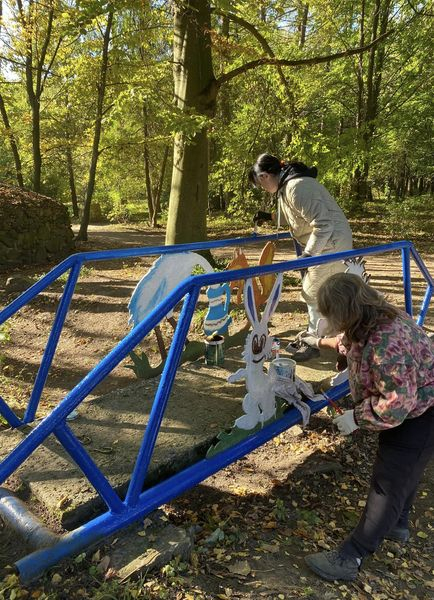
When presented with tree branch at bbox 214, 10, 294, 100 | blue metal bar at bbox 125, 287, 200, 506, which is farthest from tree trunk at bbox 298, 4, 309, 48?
blue metal bar at bbox 125, 287, 200, 506

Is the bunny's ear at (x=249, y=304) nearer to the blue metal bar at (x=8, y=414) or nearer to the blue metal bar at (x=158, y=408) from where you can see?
the blue metal bar at (x=158, y=408)

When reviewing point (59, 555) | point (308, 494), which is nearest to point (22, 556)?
point (59, 555)

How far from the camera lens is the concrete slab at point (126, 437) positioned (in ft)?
7.41

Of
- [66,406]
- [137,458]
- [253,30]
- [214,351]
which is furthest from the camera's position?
[253,30]

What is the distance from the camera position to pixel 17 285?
775cm

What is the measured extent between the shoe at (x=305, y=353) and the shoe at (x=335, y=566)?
1.82 metres

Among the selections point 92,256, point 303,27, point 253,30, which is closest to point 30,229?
point 253,30

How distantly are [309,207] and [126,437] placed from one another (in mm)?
2068

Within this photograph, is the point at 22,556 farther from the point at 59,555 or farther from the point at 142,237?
the point at 142,237

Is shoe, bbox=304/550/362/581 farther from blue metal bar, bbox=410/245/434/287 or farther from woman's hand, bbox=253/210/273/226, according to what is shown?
woman's hand, bbox=253/210/273/226

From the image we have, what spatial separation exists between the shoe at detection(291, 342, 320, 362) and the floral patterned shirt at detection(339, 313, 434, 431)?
176cm

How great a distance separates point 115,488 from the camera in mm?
2268

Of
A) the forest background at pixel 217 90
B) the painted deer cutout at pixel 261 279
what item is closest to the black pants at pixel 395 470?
the painted deer cutout at pixel 261 279

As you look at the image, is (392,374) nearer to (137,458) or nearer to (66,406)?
(137,458)
